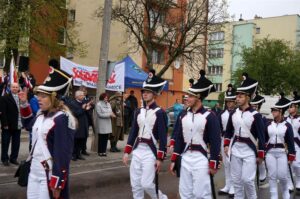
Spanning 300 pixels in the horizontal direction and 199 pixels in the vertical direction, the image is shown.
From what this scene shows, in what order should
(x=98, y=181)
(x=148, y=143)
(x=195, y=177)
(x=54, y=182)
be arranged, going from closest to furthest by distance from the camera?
(x=54, y=182) → (x=195, y=177) → (x=148, y=143) → (x=98, y=181)

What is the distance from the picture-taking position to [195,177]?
6727 millimetres

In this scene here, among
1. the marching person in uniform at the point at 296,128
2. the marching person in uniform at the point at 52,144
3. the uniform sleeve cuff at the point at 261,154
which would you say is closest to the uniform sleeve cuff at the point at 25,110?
the marching person in uniform at the point at 52,144

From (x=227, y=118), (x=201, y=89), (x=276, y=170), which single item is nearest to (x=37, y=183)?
(x=201, y=89)

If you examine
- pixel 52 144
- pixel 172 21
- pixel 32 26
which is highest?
pixel 172 21

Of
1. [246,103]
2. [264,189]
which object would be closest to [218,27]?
[264,189]

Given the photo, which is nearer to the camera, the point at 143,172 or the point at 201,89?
the point at 201,89

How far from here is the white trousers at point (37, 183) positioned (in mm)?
5117

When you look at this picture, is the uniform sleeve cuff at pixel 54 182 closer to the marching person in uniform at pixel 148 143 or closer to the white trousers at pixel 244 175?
the marching person in uniform at pixel 148 143

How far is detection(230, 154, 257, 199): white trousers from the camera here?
8180 mm

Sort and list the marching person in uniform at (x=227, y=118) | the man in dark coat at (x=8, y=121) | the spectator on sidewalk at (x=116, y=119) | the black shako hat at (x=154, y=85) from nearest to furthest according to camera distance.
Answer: the black shako hat at (x=154, y=85), the marching person in uniform at (x=227, y=118), the man in dark coat at (x=8, y=121), the spectator on sidewalk at (x=116, y=119)

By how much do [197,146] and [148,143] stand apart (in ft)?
3.46

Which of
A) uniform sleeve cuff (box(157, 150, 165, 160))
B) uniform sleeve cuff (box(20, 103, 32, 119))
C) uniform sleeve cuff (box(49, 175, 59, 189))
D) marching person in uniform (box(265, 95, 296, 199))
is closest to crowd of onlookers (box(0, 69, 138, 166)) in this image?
uniform sleeve cuff (box(20, 103, 32, 119))

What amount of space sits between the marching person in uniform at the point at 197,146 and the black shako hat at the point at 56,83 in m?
2.22

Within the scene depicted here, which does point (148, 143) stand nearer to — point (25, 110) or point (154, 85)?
point (154, 85)
